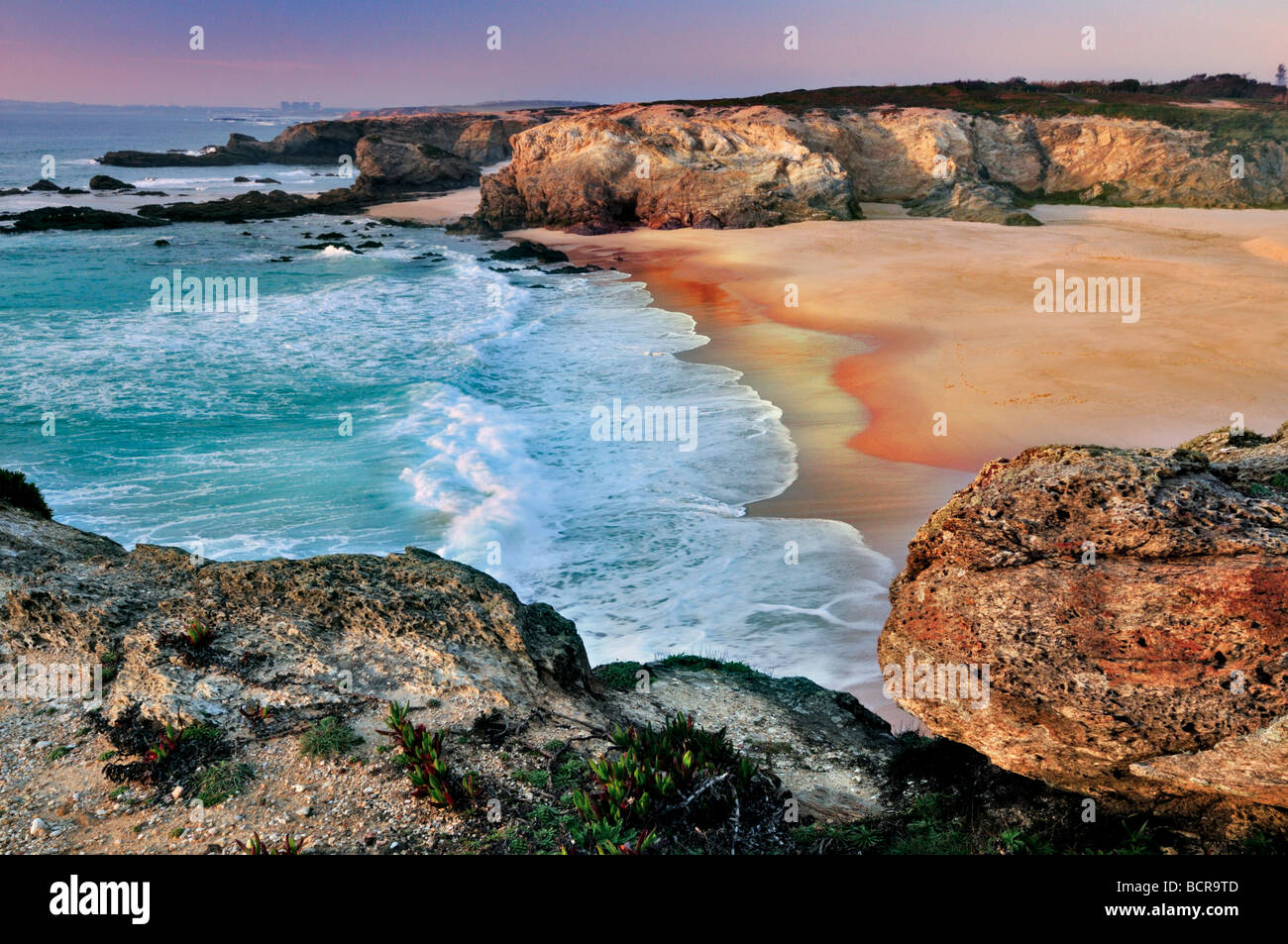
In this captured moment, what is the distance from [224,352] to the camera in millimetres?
21938

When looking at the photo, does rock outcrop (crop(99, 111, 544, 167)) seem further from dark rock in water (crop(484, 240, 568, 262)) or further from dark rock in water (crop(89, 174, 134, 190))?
dark rock in water (crop(484, 240, 568, 262))

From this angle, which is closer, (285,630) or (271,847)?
(271,847)

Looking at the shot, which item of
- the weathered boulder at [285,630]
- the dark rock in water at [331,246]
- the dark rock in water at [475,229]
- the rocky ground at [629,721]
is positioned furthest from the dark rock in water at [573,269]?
the rocky ground at [629,721]

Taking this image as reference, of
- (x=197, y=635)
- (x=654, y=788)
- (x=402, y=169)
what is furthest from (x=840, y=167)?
(x=654, y=788)

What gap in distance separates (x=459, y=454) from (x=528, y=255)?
23901 millimetres

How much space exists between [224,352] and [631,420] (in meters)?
12.2

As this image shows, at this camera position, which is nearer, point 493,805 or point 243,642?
point 493,805

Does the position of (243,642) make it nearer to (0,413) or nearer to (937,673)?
(937,673)

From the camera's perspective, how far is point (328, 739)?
5223 millimetres

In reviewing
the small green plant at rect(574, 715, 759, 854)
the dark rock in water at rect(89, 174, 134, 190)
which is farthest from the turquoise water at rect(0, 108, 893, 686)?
the dark rock in water at rect(89, 174, 134, 190)

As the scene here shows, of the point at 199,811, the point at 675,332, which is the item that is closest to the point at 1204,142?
the point at 675,332

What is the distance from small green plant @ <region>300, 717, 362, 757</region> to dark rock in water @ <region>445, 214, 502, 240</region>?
4006 cm
